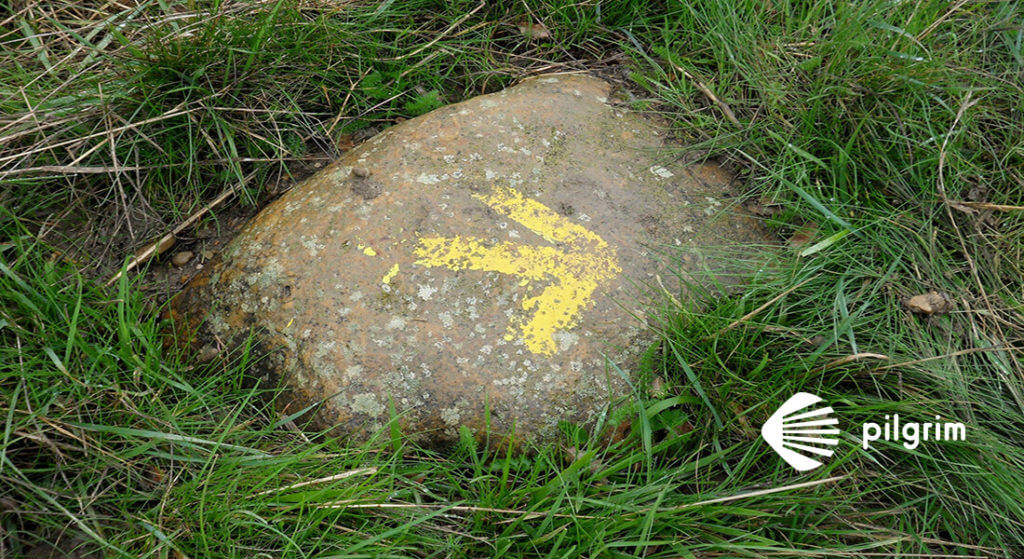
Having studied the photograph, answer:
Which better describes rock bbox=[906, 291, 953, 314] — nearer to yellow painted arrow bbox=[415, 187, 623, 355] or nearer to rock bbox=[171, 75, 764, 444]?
rock bbox=[171, 75, 764, 444]

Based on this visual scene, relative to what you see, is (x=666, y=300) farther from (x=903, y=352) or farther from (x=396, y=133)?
(x=396, y=133)

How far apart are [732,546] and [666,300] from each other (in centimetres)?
66

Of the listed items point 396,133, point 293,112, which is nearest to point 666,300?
point 396,133

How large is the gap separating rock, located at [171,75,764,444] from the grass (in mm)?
112

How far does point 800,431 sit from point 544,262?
0.79 metres

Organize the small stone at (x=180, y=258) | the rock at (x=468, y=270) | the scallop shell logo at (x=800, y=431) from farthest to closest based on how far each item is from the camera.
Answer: the small stone at (x=180, y=258) → the rock at (x=468, y=270) → the scallop shell logo at (x=800, y=431)

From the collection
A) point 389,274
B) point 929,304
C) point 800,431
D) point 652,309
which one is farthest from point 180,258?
point 929,304

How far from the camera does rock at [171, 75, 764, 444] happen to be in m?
1.81

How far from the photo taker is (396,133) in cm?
221

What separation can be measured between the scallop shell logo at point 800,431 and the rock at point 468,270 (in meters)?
0.39

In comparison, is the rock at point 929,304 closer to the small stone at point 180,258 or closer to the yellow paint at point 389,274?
the yellow paint at point 389,274

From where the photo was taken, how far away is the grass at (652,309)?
1600mm

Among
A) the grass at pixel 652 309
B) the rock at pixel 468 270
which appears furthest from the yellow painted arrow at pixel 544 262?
the grass at pixel 652 309

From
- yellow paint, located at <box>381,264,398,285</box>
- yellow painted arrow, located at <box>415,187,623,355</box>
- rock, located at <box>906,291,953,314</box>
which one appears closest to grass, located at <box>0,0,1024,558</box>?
rock, located at <box>906,291,953,314</box>
